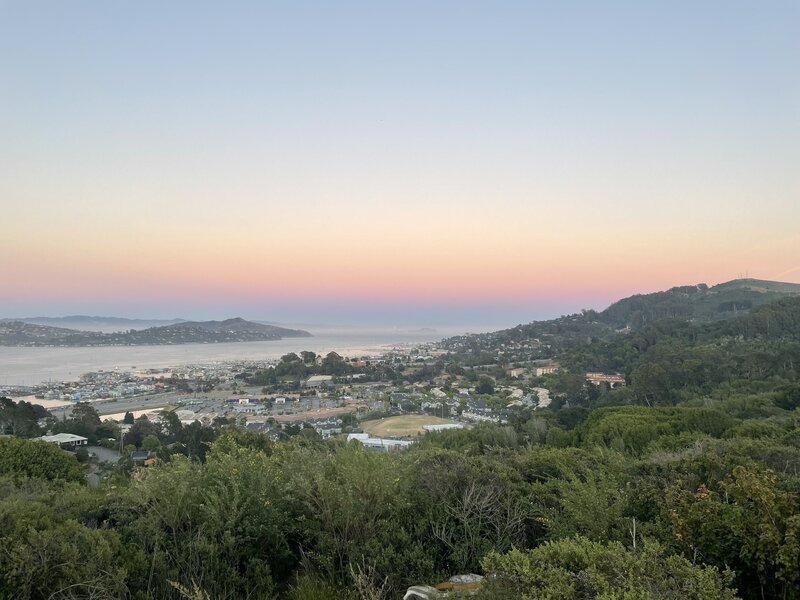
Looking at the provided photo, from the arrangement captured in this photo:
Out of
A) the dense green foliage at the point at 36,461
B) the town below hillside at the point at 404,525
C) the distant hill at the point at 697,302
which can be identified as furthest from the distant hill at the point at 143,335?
the town below hillside at the point at 404,525

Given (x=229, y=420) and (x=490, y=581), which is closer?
(x=490, y=581)

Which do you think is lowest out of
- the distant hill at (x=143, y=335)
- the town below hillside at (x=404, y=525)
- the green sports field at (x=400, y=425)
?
the green sports field at (x=400, y=425)

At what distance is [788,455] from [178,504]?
7.55m

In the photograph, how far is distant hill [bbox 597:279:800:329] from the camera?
65.0 m

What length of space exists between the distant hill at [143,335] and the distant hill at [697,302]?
2633 inches

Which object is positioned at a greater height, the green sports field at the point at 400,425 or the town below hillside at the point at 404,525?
the town below hillside at the point at 404,525

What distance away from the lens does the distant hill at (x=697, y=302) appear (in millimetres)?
65000

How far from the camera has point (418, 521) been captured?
13.7 feet

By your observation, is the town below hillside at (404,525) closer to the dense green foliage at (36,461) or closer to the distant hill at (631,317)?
the dense green foliage at (36,461)

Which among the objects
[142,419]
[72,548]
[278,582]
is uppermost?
[72,548]

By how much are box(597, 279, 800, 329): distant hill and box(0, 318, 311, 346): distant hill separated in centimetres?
6688

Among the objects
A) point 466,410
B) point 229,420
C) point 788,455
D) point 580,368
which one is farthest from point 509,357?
point 788,455

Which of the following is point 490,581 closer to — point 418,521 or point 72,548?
point 418,521

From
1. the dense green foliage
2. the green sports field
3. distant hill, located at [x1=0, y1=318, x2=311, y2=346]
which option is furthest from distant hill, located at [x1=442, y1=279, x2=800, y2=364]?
the dense green foliage
